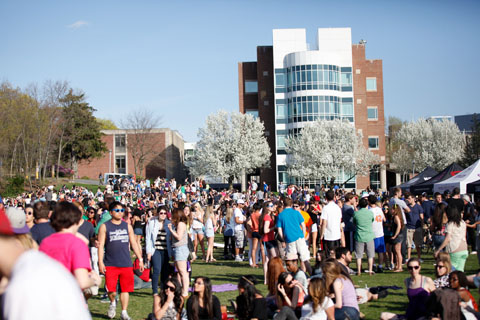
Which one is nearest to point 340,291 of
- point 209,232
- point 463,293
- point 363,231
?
point 463,293

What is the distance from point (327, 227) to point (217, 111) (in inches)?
2272

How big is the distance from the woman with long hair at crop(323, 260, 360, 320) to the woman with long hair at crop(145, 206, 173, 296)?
3701 millimetres

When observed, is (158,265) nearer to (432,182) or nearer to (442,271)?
(442,271)

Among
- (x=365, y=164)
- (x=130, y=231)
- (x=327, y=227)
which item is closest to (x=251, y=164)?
(x=365, y=164)

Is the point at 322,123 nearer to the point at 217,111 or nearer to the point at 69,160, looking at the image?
the point at 217,111

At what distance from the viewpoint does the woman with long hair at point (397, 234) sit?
12922 mm

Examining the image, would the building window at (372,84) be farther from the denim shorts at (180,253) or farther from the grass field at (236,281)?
the denim shorts at (180,253)

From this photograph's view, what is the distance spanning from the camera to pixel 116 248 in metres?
8.36

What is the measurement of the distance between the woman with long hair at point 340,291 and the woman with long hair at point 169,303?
2.24 meters

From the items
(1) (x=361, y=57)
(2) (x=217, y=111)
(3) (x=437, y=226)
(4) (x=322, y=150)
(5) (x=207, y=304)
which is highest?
(1) (x=361, y=57)

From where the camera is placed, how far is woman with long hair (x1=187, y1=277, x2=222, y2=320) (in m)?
7.15

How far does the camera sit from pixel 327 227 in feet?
41.7

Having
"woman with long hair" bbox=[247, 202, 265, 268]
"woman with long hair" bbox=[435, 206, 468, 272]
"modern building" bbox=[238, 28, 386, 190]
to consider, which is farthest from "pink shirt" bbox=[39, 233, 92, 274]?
"modern building" bbox=[238, 28, 386, 190]

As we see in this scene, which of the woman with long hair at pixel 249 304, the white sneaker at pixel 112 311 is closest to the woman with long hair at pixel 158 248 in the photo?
the white sneaker at pixel 112 311
